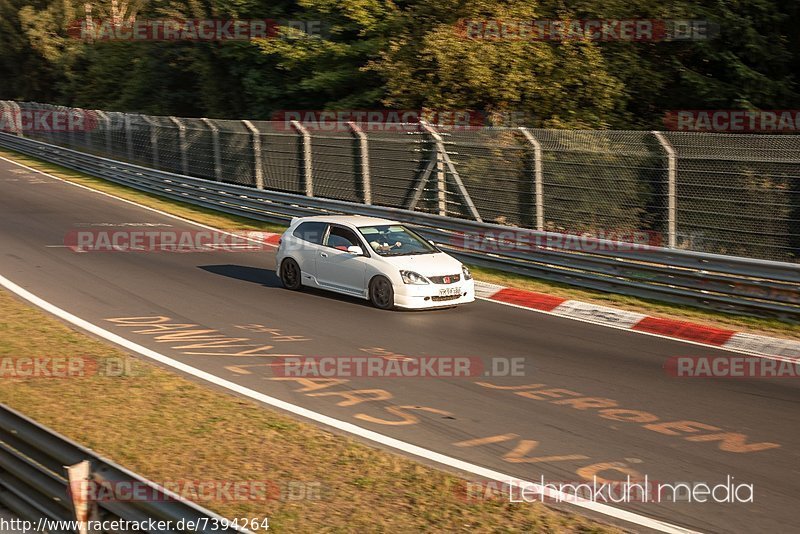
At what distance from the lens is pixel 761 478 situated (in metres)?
7.93

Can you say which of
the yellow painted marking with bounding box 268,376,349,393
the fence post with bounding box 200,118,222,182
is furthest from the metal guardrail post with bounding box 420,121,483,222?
the yellow painted marking with bounding box 268,376,349,393

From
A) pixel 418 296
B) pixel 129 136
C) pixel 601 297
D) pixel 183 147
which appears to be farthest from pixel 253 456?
pixel 129 136

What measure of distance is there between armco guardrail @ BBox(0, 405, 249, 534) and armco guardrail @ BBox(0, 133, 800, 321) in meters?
11.6

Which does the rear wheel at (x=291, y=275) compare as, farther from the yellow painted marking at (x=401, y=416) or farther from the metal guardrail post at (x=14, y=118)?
the metal guardrail post at (x=14, y=118)

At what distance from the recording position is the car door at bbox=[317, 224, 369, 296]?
15680mm

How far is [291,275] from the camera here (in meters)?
16.9

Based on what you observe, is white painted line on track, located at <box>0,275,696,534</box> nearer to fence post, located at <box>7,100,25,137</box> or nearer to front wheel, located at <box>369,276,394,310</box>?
front wheel, located at <box>369,276,394,310</box>

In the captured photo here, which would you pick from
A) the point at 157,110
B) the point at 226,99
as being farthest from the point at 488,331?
the point at 157,110

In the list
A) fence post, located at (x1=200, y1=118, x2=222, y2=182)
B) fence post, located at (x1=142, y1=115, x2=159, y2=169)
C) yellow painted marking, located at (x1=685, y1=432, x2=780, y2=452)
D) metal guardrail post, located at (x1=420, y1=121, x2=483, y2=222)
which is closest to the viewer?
yellow painted marking, located at (x1=685, y1=432, x2=780, y2=452)

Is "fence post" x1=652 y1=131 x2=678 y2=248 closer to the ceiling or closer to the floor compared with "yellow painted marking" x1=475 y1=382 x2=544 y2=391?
closer to the ceiling

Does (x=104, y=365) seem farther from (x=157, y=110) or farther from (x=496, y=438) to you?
(x=157, y=110)

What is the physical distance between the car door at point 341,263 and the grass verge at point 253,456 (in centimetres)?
495

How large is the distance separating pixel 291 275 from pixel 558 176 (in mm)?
5745

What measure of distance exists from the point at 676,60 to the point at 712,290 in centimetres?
1259
